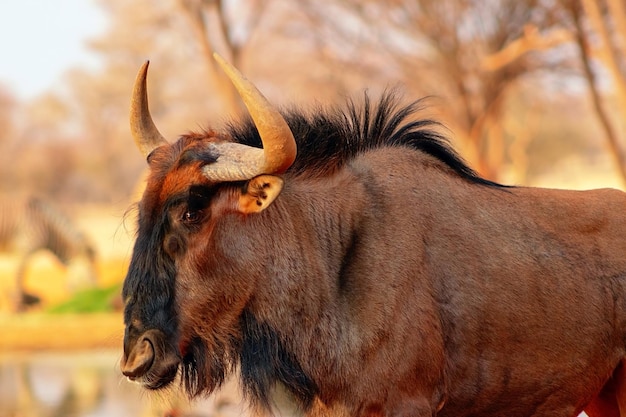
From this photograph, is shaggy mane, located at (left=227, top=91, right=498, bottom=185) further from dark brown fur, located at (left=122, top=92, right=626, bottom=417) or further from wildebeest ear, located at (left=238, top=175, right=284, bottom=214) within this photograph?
wildebeest ear, located at (left=238, top=175, right=284, bottom=214)

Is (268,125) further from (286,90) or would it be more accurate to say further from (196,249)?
(286,90)

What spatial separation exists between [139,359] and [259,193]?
0.87m

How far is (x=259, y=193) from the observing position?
14.9 ft

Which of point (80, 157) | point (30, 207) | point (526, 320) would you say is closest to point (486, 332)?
point (526, 320)

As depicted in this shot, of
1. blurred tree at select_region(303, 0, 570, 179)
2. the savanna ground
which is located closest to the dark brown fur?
the savanna ground

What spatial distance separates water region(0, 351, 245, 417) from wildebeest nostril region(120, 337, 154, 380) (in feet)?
12.4

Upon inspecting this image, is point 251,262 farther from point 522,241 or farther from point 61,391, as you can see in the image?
point 61,391

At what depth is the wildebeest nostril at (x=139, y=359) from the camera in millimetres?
4414

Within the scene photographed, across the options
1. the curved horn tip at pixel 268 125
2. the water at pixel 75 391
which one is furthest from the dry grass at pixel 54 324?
the curved horn tip at pixel 268 125

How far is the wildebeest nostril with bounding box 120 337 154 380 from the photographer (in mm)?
4414

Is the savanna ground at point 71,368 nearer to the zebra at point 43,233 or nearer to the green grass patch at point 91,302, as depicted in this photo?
the green grass patch at point 91,302

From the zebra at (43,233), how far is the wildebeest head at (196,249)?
1868cm

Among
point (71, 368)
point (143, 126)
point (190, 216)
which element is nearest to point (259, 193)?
point (190, 216)

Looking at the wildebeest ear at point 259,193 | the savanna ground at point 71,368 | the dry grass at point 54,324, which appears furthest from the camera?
the dry grass at point 54,324
